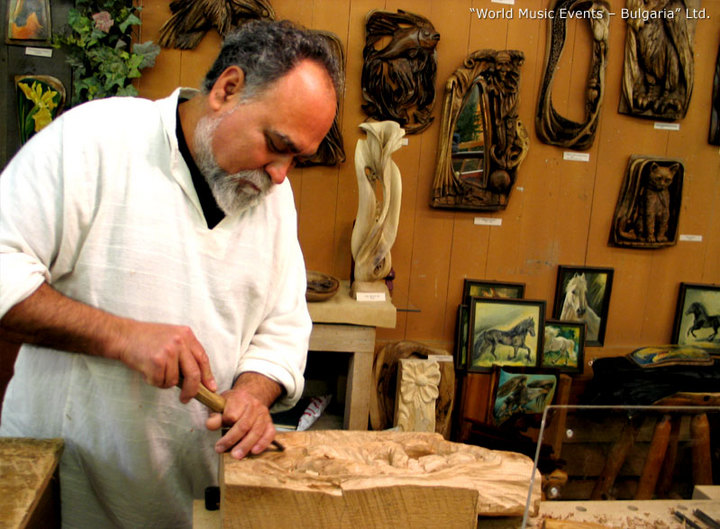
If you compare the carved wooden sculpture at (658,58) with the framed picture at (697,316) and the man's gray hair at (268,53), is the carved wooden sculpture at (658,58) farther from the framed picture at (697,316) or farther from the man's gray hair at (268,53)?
the man's gray hair at (268,53)

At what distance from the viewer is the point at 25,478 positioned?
998 mm

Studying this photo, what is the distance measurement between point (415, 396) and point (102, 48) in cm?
212

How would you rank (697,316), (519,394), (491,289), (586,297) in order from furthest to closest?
(697,316) → (586,297) → (491,289) → (519,394)

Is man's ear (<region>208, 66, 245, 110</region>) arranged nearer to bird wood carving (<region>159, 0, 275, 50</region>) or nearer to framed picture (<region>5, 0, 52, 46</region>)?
bird wood carving (<region>159, 0, 275, 50</region>)

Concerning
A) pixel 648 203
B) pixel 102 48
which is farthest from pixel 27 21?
pixel 648 203

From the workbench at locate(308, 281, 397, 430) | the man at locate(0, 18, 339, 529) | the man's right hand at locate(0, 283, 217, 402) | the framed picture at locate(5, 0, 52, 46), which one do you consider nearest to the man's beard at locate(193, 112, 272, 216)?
the man at locate(0, 18, 339, 529)

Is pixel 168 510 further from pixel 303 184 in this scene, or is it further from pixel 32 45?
pixel 32 45

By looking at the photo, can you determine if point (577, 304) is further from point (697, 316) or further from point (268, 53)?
point (268, 53)

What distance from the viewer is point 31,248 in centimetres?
115

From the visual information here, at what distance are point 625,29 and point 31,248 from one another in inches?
122

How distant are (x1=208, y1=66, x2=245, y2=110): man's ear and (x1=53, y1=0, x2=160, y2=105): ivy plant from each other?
158 centimetres

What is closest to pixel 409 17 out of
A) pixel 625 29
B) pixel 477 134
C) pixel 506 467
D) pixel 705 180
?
pixel 477 134

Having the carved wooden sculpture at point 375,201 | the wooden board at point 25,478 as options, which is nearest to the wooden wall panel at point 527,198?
the carved wooden sculpture at point 375,201

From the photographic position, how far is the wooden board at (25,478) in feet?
2.99
